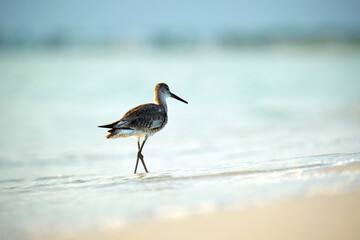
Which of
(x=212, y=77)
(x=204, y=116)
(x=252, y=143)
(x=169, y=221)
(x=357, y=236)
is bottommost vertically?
(x=357, y=236)

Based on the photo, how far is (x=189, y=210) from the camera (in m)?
4.61

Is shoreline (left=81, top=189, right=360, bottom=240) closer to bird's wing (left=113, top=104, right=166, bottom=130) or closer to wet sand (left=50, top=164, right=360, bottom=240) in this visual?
wet sand (left=50, top=164, right=360, bottom=240)

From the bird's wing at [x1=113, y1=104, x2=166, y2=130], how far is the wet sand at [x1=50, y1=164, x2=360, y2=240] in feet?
8.15

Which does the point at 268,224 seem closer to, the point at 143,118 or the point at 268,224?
the point at 268,224

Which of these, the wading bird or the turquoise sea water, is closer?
the turquoise sea water

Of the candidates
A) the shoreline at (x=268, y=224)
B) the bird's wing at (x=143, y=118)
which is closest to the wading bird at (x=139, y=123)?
the bird's wing at (x=143, y=118)

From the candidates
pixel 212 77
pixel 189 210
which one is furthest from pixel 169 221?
pixel 212 77

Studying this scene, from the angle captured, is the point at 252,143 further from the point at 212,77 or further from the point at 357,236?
the point at 212,77

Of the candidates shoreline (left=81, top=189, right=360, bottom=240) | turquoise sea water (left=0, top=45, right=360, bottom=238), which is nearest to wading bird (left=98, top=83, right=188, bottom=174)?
turquoise sea water (left=0, top=45, right=360, bottom=238)

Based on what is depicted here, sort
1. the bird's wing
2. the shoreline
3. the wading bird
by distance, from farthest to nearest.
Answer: the bird's wing → the wading bird → the shoreline

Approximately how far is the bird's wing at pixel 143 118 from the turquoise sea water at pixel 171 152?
652 mm

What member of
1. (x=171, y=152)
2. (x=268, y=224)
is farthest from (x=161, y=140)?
(x=268, y=224)

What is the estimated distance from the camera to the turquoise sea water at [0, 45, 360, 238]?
488 cm

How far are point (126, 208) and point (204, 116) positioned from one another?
7.10m
